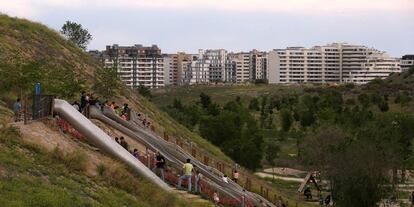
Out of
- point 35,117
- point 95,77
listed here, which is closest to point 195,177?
point 35,117

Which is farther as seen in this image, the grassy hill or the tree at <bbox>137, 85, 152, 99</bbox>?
the tree at <bbox>137, 85, 152, 99</bbox>

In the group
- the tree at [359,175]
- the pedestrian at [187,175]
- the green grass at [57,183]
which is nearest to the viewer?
the green grass at [57,183]

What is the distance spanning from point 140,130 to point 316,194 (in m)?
21.0

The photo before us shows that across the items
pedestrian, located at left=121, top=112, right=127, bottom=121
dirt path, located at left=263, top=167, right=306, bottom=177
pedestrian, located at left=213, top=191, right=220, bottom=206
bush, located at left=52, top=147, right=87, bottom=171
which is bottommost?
dirt path, located at left=263, top=167, right=306, bottom=177

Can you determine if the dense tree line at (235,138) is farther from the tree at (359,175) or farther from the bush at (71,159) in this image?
the bush at (71,159)

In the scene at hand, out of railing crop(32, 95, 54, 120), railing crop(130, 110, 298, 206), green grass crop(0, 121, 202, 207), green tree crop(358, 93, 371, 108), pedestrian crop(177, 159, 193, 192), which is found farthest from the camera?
green tree crop(358, 93, 371, 108)

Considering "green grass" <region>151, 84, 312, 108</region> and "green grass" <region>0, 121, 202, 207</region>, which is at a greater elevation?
"green grass" <region>0, 121, 202, 207</region>

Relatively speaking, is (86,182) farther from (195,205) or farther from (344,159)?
(344,159)

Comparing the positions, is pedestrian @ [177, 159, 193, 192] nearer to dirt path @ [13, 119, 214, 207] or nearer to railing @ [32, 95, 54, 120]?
dirt path @ [13, 119, 214, 207]

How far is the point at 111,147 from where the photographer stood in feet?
79.4

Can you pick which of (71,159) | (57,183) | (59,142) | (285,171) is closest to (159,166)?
(59,142)

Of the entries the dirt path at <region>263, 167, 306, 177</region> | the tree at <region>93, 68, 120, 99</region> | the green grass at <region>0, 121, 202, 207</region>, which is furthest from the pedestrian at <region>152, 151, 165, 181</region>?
the dirt path at <region>263, 167, 306, 177</region>

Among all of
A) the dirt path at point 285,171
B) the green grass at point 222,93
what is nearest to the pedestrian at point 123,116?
the dirt path at point 285,171

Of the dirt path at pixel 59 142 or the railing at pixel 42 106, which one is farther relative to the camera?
the railing at pixel 42 106
